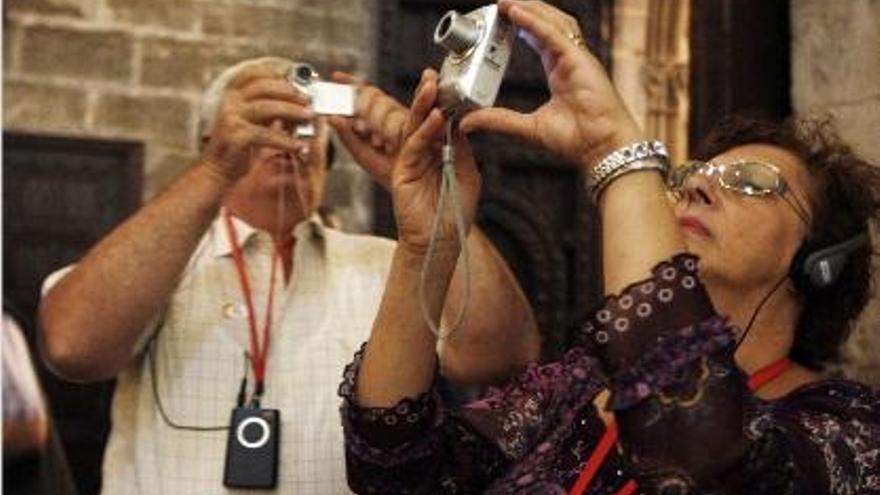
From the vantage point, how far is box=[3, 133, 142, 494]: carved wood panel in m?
2.13

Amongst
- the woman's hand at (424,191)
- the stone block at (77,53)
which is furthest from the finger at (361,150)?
Result: the stone block at (77,53)

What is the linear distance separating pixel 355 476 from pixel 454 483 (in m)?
0.12

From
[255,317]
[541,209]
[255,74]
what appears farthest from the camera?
[541,209]

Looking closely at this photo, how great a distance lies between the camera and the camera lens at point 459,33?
1.51 m

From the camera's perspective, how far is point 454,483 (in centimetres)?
175

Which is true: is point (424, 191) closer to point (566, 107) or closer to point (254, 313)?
point (566, 107)

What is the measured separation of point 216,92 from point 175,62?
106 millimetres

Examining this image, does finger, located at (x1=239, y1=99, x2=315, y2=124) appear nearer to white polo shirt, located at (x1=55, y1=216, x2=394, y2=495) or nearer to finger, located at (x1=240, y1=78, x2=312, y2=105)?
finger, located at (x1=240, y1=78, x2=312, y2=105)

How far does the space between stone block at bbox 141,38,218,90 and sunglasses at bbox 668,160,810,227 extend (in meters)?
0.81

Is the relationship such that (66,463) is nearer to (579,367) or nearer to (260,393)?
(260,393)

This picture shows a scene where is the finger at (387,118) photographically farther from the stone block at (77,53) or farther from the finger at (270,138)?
the stone block at (77,53)

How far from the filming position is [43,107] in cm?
216

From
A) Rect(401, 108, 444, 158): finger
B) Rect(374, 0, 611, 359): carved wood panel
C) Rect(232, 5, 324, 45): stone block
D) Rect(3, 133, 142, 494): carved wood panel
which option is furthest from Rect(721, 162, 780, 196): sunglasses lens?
Rect(3, 133, 142, 494): carved wood panel

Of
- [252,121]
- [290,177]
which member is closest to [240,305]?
[290,177]
